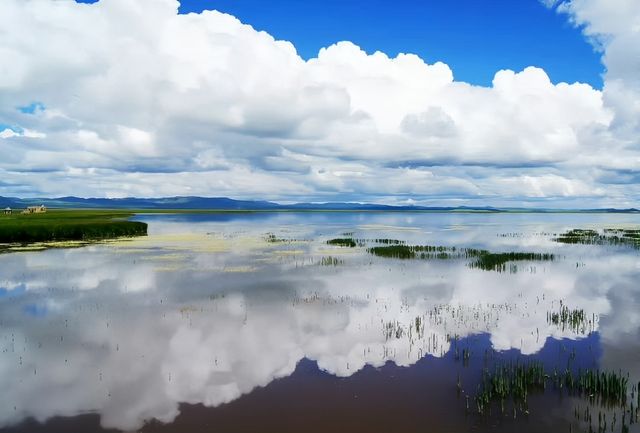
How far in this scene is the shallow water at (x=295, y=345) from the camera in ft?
45.0

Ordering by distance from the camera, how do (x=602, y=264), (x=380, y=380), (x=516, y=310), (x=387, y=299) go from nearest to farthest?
(x=380, y=380), (x=516, y=310), (x=387, y=299), (x=602, y=264)

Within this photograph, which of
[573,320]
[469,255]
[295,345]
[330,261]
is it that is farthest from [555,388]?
[469,255]

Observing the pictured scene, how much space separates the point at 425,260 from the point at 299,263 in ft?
43.0

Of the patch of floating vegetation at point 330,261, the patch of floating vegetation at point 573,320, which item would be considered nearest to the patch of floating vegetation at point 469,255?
the patch of floating vegetation at point 330,261

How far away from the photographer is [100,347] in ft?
65.1

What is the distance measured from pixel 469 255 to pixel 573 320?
28.5 m

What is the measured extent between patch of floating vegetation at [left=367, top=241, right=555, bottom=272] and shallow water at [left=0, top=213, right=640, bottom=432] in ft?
13.4

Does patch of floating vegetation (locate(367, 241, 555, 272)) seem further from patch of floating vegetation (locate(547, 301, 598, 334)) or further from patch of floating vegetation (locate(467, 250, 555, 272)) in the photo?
patch of floating vegetation (locate(547, 301, 598, 334))

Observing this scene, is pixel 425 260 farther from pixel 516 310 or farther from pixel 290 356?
pixel 290 356

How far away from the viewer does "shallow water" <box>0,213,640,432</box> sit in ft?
45.0

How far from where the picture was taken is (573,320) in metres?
23.9

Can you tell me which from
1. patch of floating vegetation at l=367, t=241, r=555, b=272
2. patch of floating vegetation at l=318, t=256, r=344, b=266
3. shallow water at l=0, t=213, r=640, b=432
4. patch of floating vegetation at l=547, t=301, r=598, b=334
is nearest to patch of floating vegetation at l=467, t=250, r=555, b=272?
patch of floating vegetation at l=367, t=241, r=555, b=272

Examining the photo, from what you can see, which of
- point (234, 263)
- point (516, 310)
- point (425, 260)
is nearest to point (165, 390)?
point (516, 310)

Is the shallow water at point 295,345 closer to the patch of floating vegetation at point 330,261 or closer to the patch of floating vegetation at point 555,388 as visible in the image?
the patch of floating vegetation at point 555,388
